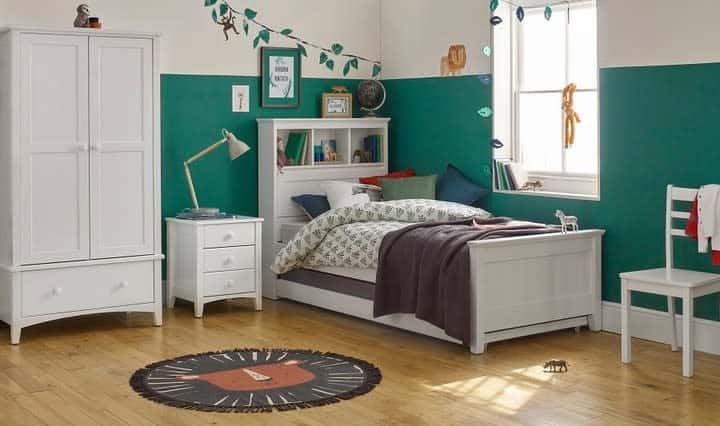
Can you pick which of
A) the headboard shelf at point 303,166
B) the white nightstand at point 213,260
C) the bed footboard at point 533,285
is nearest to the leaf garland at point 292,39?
the headboard shelf at point 303,166

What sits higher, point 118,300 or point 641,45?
point 641,45

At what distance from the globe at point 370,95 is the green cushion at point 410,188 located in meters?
0.79

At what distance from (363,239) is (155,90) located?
1.46m

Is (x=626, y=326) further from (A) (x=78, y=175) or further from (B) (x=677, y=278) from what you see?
(A) (x=78, y=175)

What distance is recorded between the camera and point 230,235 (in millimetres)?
6242

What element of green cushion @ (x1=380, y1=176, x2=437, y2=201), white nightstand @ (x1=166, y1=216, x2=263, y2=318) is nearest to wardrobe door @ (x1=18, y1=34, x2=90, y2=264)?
white nightstand @ (x1=166, y1=216, x2=263, y2=318)

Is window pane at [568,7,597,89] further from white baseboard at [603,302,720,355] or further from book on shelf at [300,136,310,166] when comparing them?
book on shelf at [300,136,310,166]

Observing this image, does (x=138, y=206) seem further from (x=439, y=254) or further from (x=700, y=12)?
(x=700, y=12)

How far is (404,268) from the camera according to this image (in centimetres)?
543

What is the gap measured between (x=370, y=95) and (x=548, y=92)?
1437mm

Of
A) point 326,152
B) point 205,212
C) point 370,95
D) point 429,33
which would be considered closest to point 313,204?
point 326,152

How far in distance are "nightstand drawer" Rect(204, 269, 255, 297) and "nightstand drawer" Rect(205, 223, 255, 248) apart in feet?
0.60

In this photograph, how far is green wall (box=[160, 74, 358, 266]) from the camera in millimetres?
6570

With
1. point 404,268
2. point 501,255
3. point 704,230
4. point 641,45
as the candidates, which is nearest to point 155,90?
point 404,268
